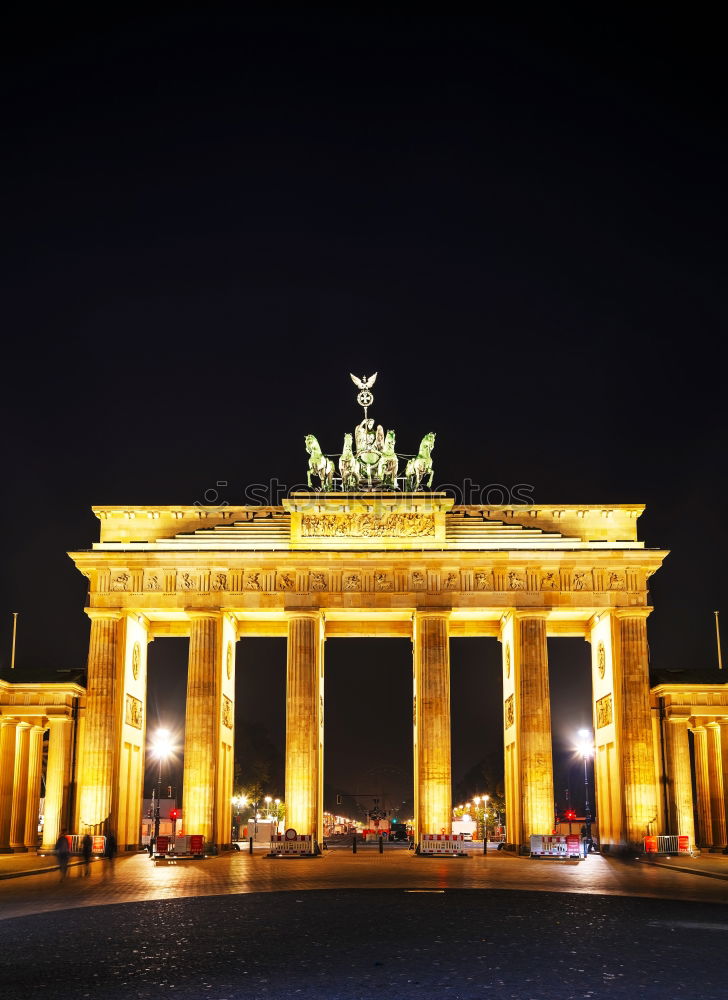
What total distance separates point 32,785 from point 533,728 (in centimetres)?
2920

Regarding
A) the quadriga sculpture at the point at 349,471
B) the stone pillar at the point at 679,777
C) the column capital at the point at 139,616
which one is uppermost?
the quadriga sculpture at the point at 349,471

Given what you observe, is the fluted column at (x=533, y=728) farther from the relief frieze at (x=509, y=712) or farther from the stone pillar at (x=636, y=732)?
the stone pillar at (x=636, y=732)

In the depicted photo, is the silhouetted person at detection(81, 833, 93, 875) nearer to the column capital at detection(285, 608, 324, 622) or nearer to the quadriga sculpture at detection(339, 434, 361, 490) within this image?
the column capital at detection(285, 608, 324, 622)

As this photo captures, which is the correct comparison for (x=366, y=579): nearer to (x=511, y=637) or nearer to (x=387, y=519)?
(x=387, y=519)

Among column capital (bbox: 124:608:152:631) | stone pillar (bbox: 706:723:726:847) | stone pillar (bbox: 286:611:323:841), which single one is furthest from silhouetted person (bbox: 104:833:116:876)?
stone pillar (bbox: 706:723:726:847)

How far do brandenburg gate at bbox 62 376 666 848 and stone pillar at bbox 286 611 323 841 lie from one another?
0.10 meters

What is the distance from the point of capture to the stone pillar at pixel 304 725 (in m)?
58.3

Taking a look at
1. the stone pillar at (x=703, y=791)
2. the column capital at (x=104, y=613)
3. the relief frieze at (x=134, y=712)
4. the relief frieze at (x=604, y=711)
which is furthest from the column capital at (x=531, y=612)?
the relief frieze at (x=134, y=712)

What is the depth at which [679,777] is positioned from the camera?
59719 millimetres

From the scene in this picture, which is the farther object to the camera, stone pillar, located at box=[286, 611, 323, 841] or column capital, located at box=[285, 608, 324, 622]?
column capital, located at box=[285, 608, 324, 622]

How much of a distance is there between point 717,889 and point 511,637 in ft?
96.4

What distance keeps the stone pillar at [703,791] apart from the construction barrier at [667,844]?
6.59 metres

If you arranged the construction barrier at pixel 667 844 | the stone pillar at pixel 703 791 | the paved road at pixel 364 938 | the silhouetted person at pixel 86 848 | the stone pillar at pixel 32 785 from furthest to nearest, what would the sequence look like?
the stone pillar at pixel 32 785 → the stone pillar at pixel 703 791 → the construction barrier at pixel 667 844 → the silhouetted person at pixel 86 848 → the paved road at pixel 364 938

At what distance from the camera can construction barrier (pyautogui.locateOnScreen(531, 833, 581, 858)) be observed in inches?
2028
